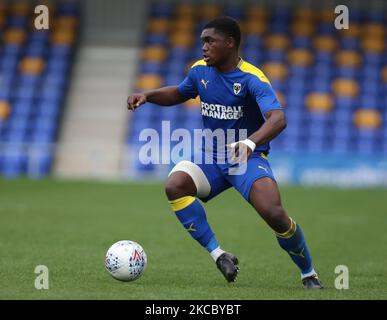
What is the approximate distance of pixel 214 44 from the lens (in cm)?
824

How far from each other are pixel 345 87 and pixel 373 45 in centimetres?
194

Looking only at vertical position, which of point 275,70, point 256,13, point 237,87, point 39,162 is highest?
point 256,13

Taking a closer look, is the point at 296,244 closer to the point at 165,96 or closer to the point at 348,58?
the point at 165,96

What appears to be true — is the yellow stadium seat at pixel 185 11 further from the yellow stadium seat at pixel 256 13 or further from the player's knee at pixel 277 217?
the player's knee at pixel 277 217

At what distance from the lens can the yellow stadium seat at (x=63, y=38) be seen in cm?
3014

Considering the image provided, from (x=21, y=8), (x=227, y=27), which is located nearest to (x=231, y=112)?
(x=227, y=27)

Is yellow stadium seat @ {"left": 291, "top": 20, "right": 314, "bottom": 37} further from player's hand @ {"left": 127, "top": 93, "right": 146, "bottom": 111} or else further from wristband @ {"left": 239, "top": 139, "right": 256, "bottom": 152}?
wristband @ {"left": 239, "top": 139, "right": 256, "bottom": 152}

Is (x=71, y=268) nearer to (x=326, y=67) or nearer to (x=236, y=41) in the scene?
(x=236, y=41)

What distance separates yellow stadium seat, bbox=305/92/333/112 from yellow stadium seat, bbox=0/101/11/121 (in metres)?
9.22

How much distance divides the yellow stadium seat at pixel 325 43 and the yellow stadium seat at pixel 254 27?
1787mm

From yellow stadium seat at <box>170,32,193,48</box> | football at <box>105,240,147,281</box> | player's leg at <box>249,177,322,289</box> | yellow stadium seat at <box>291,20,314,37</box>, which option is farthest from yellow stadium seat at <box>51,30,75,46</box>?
player's leg at <box>249,177,322,289</box>

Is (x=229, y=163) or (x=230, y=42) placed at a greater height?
(x=230, y=42)

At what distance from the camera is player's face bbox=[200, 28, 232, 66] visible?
27.0 ft

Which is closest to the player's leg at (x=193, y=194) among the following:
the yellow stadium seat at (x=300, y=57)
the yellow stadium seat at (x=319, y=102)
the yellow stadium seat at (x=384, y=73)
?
the yellow stadium seat at (x=319, y=102)
